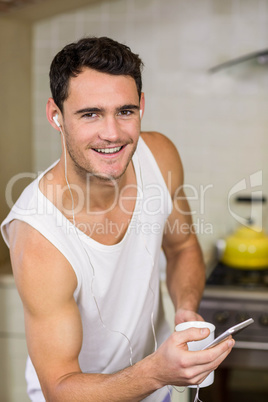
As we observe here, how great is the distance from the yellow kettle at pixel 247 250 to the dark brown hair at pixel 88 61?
0.95 metres

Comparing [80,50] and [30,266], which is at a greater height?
[80,50]

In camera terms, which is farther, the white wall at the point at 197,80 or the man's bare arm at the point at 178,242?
the white wall at the point at 197,80

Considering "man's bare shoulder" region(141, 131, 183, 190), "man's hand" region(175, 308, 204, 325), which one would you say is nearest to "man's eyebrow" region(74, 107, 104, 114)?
"man's bare shoulder" region(141, 131, 183, 190)

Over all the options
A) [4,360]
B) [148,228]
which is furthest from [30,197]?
[4,360]

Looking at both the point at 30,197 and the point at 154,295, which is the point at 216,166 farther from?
the point at 30,197

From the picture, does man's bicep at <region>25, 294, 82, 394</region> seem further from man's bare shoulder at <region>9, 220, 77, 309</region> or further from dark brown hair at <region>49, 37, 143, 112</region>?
dark brown hair at <region>49, 37, 143, 112</region>

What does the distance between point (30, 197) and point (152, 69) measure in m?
1.03

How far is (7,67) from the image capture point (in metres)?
1.69

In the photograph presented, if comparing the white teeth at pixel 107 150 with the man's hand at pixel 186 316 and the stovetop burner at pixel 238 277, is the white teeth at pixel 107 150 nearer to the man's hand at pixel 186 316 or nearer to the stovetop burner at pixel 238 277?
the man's hand at pixel 186 316

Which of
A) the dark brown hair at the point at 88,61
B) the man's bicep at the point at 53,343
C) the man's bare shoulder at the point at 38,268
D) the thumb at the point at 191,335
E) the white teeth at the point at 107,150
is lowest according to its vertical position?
the man's bicep at the point at 53,343

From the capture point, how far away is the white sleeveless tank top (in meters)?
0.97

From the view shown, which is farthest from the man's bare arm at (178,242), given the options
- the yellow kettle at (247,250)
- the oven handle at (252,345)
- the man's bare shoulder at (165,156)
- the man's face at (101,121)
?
the yellow kettle at (247,250)

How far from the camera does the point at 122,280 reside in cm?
105

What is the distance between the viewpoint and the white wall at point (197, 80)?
1.80 metres
